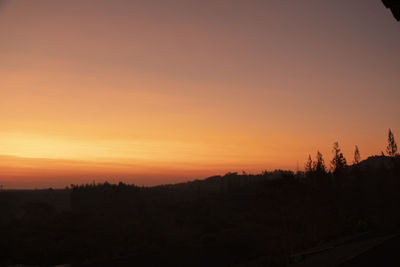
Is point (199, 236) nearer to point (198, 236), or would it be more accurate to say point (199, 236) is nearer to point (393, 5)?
point (198, 236)

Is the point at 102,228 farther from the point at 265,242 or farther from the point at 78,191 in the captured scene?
the point at 78,191

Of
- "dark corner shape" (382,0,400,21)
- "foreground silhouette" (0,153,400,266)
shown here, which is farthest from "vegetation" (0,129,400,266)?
"dark corner shape" (382,0,400,21)

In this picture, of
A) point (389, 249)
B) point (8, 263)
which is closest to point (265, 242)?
point (389, 249)

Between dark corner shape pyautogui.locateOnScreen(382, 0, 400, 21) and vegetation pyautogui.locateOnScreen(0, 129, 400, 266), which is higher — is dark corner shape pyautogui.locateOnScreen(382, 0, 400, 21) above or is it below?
above

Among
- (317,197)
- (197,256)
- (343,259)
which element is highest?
(317,197)

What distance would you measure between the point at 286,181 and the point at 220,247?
9.45 m

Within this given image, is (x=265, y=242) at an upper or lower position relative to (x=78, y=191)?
lower

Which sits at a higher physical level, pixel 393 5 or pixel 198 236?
pixel 393 5

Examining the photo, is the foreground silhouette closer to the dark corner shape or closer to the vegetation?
the vegetation

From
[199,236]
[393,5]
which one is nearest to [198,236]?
[199,236]

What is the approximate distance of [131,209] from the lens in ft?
211

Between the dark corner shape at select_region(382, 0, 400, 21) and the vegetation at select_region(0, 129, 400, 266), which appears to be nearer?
the dark corner shape at select_region(382, 0, 400, 21)

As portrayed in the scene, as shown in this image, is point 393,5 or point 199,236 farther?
point 199,236

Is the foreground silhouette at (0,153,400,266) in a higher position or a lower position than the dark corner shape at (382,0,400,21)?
lower
